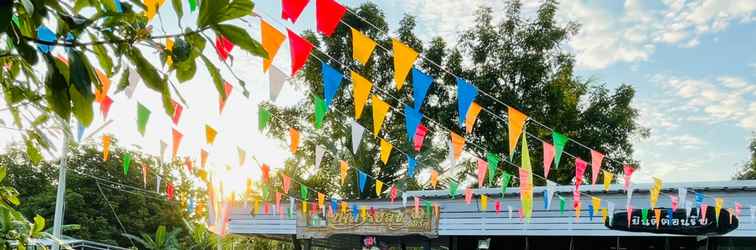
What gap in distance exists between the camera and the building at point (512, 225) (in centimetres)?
1171

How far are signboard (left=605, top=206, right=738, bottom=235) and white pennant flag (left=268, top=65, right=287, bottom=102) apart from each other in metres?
8.20

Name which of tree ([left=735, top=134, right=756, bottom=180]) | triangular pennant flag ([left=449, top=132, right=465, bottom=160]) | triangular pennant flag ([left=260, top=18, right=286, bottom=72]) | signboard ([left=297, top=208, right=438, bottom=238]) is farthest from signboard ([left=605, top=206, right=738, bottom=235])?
tree ([left=735, top=134, right=756, bottom=180])

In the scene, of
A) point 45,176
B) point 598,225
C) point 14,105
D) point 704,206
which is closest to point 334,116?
point 598,225

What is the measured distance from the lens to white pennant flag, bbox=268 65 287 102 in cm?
708

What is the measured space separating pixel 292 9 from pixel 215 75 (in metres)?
4.07

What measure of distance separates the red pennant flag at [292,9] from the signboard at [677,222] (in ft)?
31.1

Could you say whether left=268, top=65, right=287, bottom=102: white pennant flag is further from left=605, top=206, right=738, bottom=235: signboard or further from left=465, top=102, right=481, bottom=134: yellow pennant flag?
left=605, top=206, right=738, bottom=235: signboard

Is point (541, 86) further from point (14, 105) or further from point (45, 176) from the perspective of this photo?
Result: point (45, 176)

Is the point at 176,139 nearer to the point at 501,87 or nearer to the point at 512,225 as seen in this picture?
the point at 512,225

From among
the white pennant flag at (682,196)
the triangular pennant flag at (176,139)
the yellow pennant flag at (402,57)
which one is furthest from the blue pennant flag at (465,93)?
the white pennant flag at (682,196)

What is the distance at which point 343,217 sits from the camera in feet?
52.9

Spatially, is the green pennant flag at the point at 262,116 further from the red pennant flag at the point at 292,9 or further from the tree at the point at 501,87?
the tree at the point at 501,87

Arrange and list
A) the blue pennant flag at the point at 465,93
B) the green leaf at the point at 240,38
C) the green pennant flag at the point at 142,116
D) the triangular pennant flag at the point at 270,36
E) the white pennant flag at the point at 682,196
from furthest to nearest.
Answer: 1. the white pennant flag at the point at 682,196
2. the green pennant flag at the point at 142,116
3. the blue pennant flag at the point at 465,93
4. the triangular pennant flag at the point at 270,36
5. the green leaf at the point at 240,38

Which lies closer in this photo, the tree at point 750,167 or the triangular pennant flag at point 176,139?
the triangular pennant flag at point 176,139
